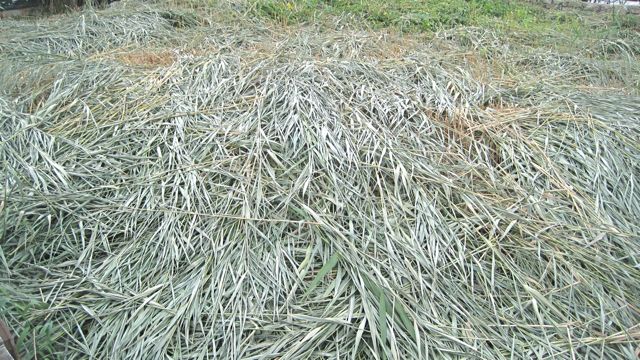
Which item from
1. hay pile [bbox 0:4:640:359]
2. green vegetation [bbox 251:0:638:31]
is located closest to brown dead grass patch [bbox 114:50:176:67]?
hay pile [bbox 0:4:640:359]

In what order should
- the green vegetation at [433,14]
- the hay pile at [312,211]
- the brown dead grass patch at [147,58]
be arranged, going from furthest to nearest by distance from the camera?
the green vegetation at [433,14] → the brown dead grass patch at [147,58] → the hay pile at [312,211]

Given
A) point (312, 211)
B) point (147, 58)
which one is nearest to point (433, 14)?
point (147, 58)

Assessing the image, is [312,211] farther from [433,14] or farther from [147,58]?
[433,14]

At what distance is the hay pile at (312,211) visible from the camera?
5.86 feet

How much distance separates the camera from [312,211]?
2064mm

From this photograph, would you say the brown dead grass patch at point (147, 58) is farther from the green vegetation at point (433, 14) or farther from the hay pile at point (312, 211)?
the green vegetation at point (433, 14)

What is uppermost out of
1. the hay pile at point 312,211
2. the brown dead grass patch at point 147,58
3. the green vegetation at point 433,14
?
the green vegetation at point 433,14

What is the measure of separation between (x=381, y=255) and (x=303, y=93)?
946mm

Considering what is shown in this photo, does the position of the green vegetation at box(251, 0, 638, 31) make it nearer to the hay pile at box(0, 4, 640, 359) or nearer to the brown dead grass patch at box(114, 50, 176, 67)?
the brown dead grass patch at box(114, 50, 176, 67)

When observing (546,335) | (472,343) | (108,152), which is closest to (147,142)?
(108,152)

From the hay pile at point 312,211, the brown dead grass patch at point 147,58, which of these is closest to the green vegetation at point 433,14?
the brown dead grass patch at point 147,58

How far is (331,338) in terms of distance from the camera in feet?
5.79

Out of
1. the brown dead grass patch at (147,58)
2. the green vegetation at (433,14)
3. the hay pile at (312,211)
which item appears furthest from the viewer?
the green vegetation at (433,14)

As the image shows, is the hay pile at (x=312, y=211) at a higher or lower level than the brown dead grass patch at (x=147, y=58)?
lower
